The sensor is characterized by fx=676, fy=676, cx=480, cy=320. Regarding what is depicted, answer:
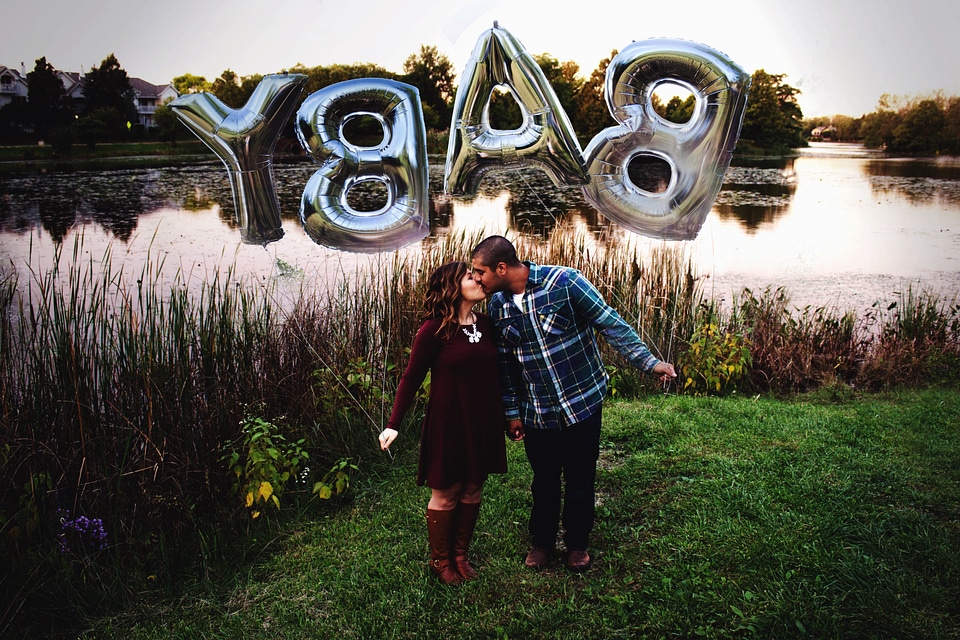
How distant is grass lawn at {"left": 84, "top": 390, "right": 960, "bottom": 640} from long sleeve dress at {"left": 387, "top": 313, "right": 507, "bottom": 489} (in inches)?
24.1

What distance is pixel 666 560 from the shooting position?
3004mm

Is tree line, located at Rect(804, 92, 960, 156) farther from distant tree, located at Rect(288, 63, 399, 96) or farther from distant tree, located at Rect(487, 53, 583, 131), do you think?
distant tree, located at Rect(288, 63, 399, 96)

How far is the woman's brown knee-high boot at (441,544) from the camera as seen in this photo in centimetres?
288

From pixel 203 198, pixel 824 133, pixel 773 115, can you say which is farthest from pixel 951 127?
pixel 203 198

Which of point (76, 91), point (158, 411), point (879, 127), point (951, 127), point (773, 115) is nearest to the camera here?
point (158, 411)

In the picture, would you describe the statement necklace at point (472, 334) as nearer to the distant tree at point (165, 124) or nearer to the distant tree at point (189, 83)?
the distant tree at point (189, 83)

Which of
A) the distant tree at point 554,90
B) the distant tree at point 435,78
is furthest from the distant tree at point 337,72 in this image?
the distant tree at point 554,90

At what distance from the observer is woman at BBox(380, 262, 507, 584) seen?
2725 millimetres

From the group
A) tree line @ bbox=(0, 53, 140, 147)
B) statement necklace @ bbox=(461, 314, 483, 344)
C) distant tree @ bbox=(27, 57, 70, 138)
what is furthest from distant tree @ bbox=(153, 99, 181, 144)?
statement necklace @ bbox=(461, 314, 483, 344)

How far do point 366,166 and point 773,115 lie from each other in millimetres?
6979

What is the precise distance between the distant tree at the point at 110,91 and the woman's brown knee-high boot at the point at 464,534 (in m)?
6.76

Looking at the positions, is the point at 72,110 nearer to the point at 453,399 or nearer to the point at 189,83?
the point at 189,83

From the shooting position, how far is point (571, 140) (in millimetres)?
4562

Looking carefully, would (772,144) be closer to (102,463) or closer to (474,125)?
(474,125)
